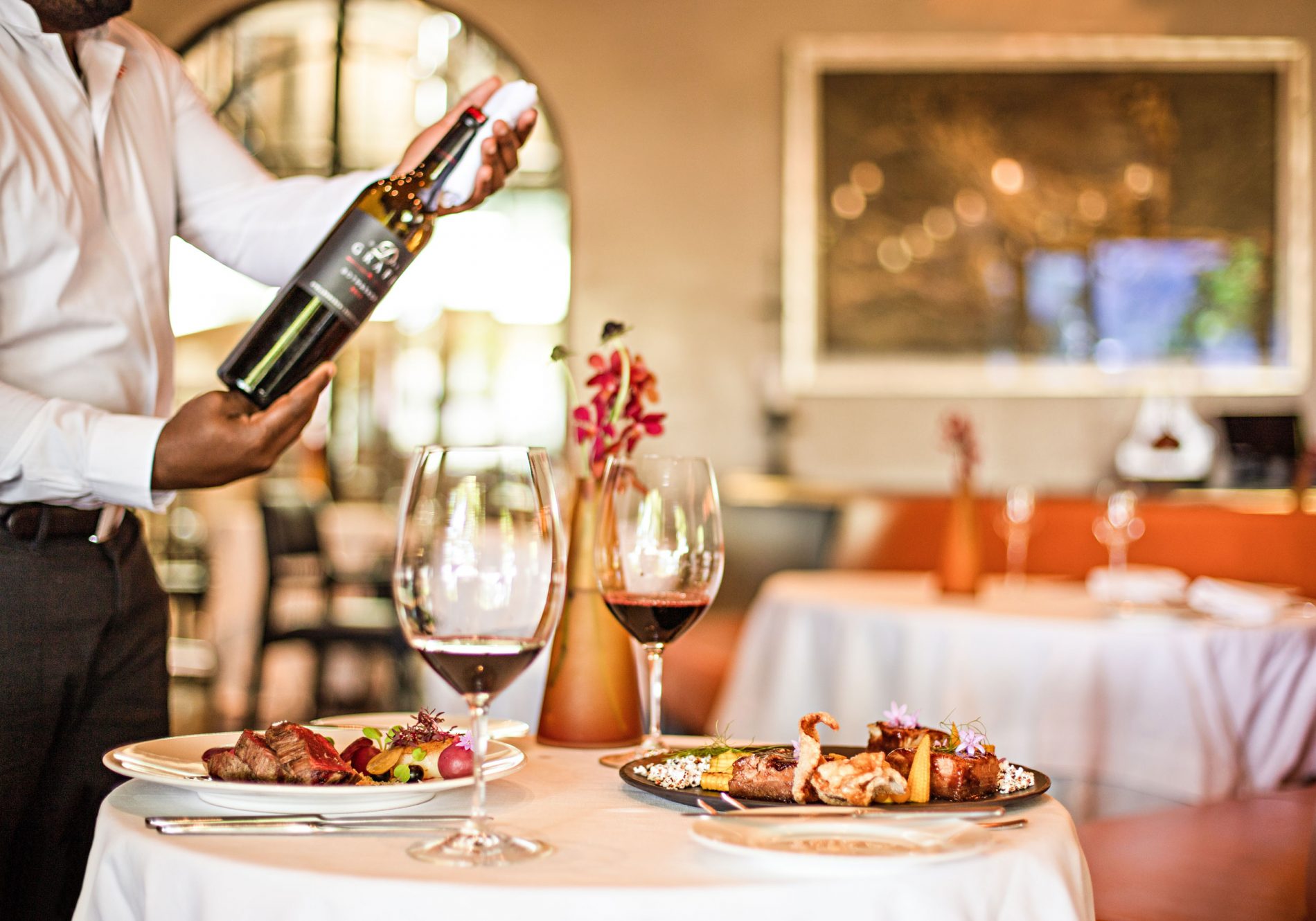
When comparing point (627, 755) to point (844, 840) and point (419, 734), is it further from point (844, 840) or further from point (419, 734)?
point (844, 840)

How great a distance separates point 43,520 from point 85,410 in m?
0.14

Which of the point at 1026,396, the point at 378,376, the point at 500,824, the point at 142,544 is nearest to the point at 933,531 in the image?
the point at 1026,396

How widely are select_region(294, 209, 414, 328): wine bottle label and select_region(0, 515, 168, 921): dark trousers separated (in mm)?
421

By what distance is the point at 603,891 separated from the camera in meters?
0.70

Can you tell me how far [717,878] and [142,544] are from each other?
926mm

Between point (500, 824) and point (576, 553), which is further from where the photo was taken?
point (576, 553)

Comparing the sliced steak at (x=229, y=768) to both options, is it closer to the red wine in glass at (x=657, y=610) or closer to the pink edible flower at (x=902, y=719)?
the red wine in glass at (x=657, y=610)

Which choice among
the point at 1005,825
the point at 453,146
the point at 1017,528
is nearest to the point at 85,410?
the point at 453,146

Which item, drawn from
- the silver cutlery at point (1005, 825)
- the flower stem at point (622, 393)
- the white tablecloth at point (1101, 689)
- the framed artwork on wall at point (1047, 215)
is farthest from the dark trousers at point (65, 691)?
the framed artwork on wall at point (1047, 215)

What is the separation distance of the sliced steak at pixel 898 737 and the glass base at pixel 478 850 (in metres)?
0.28

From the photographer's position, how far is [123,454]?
1183 millimetres

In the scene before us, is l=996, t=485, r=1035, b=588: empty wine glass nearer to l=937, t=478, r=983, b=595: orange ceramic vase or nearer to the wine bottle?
l=937, t=478, r=983, b=595: orange ceramic vase

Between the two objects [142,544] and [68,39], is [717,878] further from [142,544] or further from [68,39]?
[68,39]

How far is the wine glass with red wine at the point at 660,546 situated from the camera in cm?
101
